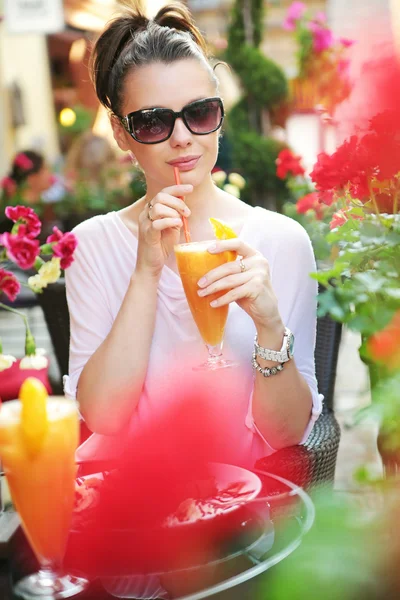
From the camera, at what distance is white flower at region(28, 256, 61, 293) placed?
148cm

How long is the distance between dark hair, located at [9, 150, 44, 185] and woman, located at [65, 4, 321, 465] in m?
5.53

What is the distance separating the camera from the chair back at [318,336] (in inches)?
99.0

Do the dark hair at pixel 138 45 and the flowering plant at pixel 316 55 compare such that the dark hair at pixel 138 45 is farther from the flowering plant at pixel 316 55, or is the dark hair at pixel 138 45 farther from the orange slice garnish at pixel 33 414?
the flowering plant at pixel 316 55

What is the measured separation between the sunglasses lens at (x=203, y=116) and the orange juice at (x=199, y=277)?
371 millimetres

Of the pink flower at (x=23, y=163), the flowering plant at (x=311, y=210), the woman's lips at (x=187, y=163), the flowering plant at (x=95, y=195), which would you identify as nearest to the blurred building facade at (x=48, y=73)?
the flowering plant at (x=95, y=195)

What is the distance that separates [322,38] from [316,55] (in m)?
0.64

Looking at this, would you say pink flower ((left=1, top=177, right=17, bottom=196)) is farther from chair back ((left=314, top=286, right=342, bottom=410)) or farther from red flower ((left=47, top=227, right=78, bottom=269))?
red flower ((left=47, top=227, right=78, bottom=269))

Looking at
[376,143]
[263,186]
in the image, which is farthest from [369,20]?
[263,186]

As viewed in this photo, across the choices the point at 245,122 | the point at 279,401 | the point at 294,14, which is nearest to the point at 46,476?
the point at 279,401

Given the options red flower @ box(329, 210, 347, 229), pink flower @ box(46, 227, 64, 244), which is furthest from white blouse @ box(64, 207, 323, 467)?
pink flower @ box(46, 227, 64, 244)

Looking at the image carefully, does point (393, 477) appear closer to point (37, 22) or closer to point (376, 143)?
point (376, 143)

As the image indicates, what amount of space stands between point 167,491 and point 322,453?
26.1 inches

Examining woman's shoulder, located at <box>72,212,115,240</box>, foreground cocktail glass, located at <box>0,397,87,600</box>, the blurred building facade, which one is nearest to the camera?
foreground cocktail glass, located at <box>0,397,87,600</box>

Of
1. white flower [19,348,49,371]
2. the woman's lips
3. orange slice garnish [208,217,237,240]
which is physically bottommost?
white flower [19,348,49,371]
